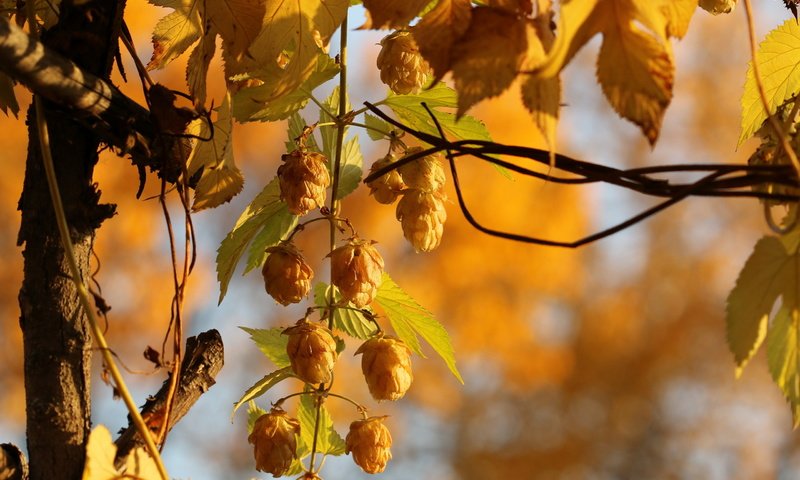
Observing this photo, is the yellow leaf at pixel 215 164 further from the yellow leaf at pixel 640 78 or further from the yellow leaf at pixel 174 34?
the yellow leaf at pixel 640 78

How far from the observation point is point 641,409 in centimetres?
980

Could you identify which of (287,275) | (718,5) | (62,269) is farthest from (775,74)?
(62,269)

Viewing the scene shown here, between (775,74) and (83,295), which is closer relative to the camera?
(83,295)

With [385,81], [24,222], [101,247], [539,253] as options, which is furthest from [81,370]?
[539,253]

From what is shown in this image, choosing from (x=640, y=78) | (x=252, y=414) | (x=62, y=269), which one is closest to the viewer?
(x=640, y=78)

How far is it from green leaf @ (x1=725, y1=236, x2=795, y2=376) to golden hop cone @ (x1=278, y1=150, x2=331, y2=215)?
21 centimetres

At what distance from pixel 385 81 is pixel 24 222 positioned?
7.9 inches

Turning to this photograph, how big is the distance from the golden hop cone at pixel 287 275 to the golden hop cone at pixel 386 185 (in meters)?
0.07

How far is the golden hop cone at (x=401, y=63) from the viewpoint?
0.48 meters

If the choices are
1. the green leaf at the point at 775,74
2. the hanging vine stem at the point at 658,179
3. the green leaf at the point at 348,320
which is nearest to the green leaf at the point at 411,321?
the green leaf at the point at 348,320

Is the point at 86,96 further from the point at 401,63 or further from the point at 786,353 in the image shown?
the point at 786,353

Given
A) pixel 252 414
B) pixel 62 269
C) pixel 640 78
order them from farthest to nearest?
pixel 252 414 < pixel 62 269 < pixel 640 78

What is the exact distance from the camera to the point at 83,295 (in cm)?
40

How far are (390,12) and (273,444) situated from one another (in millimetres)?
237
